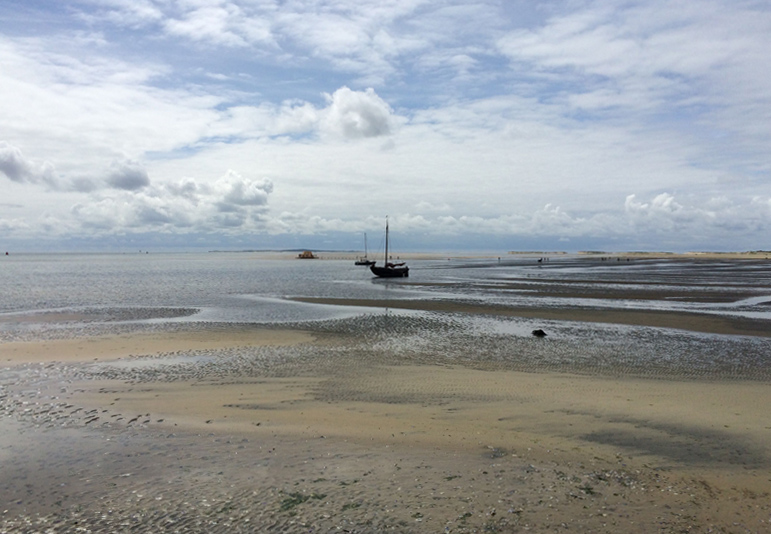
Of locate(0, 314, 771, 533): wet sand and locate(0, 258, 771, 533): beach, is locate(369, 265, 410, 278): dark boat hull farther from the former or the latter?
locate(0, 314, 771, 533): wet sand

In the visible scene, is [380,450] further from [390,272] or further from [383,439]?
[390,272]

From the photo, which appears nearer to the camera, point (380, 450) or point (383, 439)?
point (380, 450)

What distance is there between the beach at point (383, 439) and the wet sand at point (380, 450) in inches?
1.6

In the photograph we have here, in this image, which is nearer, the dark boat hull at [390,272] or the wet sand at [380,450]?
the wet sand at [380,450]

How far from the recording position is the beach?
6855mm

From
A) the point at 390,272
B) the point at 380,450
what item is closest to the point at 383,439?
the point at 380,450

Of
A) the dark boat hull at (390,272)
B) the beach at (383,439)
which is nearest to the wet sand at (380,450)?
the beach at (383,439)

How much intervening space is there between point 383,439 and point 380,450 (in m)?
0.55

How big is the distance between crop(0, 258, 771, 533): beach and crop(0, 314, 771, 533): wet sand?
40mm

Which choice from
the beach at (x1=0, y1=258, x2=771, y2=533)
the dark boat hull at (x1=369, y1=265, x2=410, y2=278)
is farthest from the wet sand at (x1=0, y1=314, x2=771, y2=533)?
the dark boat hull at (x1=369, y1=265, x2=410, y2=278)

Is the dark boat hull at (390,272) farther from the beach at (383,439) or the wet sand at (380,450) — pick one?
the wet sand at (380,450)

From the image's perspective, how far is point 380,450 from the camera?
9.02 m

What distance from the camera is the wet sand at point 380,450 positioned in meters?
6.80

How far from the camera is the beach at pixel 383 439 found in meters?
6.86
